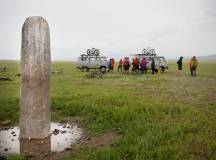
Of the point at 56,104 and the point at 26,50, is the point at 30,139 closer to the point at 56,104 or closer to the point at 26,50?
the point at 26,50

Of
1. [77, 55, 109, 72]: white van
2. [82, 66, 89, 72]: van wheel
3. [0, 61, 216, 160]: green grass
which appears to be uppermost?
[77, 55, 109, 72]: white van

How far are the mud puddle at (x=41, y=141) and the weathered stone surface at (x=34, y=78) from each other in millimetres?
258

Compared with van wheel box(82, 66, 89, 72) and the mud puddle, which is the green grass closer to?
the mud puddle

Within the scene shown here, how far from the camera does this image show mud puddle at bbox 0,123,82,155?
5910mm

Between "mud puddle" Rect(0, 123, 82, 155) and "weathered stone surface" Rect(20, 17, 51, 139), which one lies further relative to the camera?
"weathered stone surface" Rect(20, 17, 51, 139)

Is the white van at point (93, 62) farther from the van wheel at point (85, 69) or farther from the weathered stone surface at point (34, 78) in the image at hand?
the weathered stone surface at point (34, 78)

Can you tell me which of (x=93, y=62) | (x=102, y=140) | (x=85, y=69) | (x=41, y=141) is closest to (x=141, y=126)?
(x=102, y=140)

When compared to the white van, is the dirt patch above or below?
below

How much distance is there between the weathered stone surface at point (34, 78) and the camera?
6375 mm

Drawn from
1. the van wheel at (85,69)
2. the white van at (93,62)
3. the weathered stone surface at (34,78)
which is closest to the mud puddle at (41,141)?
the weathered stone surface at (34,78)

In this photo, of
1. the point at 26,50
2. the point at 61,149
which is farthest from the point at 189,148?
the point at 26,50

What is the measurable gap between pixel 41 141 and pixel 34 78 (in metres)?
1.45

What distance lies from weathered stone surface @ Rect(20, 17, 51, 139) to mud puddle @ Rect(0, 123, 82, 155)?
258 millimetres

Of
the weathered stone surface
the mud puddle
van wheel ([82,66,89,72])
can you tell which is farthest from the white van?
the weathered stone surface
